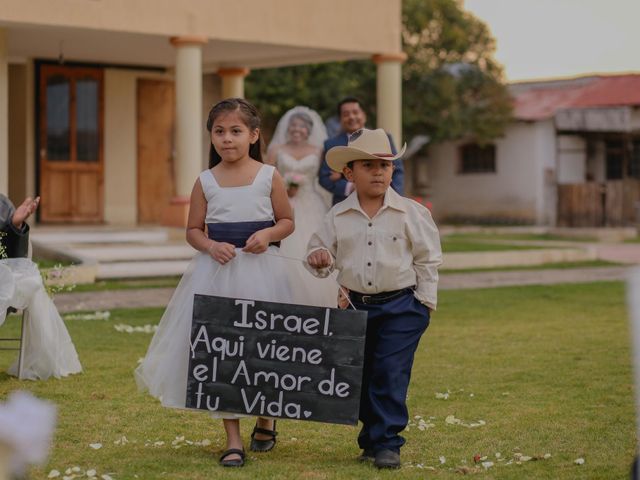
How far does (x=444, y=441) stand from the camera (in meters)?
5.80

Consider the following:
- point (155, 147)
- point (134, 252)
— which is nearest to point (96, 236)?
point (134, 252)

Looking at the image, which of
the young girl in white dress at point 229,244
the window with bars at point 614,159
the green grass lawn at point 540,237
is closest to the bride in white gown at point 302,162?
the young girl in white dress at point 229,244

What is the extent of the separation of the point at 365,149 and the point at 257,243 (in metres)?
0.65

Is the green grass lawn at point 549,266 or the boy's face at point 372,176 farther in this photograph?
the green grass lawn at point 549,266

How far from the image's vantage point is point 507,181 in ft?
118

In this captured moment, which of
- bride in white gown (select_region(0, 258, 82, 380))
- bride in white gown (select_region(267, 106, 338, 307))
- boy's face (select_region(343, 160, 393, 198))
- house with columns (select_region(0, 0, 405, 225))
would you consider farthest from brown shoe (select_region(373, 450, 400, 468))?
house with columns (select_region(0, 0, 405, 225))

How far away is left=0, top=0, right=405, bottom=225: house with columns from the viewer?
1700 centimetres

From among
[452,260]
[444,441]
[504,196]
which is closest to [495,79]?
[504,196]

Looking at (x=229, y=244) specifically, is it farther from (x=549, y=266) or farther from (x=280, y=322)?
(x=549, y=266)

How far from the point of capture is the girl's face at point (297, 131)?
34.9 feet

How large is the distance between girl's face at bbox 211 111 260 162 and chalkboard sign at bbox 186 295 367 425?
2.31 ft

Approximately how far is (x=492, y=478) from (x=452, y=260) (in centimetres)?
1370

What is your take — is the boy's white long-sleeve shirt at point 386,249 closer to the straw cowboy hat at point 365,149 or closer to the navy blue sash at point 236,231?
the straw cowboy hat at point 365,149

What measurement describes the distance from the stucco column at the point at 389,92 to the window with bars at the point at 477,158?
56.9 feet
